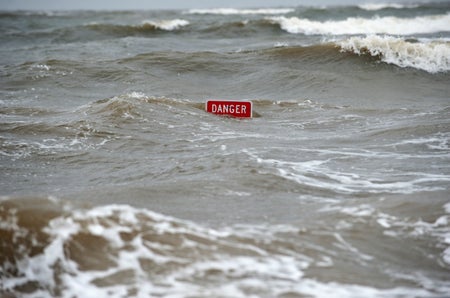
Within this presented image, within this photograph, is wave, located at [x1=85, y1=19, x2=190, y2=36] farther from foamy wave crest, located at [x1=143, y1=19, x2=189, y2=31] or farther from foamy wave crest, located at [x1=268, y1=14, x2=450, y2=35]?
foamy wave crest, located at [x1=268, y1=14, x2=450, y2=35]

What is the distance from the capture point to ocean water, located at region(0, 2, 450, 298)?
3.60m

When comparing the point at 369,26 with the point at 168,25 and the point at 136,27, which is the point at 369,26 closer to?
the point at 168,25

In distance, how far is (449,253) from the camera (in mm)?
3916

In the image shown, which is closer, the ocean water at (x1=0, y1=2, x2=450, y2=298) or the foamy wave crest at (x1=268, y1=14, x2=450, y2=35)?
the ocean water at (x1=0, y1=2, x2=450, y2=298)

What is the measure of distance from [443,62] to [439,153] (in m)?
7.77

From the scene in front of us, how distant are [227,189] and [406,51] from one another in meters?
10.2

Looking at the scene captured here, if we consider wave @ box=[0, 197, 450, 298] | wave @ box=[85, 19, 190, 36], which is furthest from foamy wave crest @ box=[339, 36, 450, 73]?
wave @ box=[85, 19, 190, 36]

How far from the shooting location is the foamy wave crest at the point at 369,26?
24.8 metres

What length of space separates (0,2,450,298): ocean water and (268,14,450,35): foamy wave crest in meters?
13.3

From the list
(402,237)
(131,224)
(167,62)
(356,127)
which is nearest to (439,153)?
(356,127)

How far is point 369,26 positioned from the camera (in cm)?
2731

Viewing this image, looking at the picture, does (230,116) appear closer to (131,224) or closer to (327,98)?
(327,98)

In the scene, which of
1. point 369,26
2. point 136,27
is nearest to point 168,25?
point 136,27

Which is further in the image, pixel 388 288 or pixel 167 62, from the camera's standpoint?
pixel 167 62
